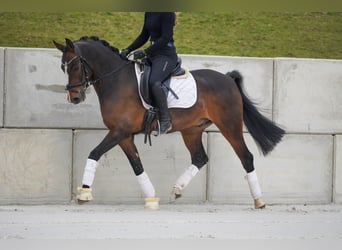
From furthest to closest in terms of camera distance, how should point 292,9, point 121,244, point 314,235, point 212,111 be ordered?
point 212,111 → point 314,235 → point 121,244 → point 292,9

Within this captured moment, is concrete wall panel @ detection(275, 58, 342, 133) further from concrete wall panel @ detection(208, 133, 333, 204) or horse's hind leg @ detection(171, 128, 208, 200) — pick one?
horse's hind leg @ detection(171, 128, 208, 200)

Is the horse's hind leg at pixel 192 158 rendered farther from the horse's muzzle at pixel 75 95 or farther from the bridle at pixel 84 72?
the horse's muzzle at pixel 75 95

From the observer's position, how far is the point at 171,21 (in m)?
7.84

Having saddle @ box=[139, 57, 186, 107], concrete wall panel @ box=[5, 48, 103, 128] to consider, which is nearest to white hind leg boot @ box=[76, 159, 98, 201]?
saddle @ box=[139, 57, 186, 107]

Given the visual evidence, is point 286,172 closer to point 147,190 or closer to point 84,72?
point 147,190

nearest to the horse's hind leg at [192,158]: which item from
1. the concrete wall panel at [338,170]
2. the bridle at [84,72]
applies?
the bridle at [84,72]

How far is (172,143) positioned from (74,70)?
1.90 meters

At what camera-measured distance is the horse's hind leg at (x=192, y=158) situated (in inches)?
327

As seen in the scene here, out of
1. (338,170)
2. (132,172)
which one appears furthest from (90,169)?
(338,170)

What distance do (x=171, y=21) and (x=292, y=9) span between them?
6864mm

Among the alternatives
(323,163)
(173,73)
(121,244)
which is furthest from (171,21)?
(121,244)

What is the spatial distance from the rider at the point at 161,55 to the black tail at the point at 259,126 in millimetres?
1094

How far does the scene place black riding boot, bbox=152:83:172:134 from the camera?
25.9 feet

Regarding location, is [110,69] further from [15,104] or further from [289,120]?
[289,120]
